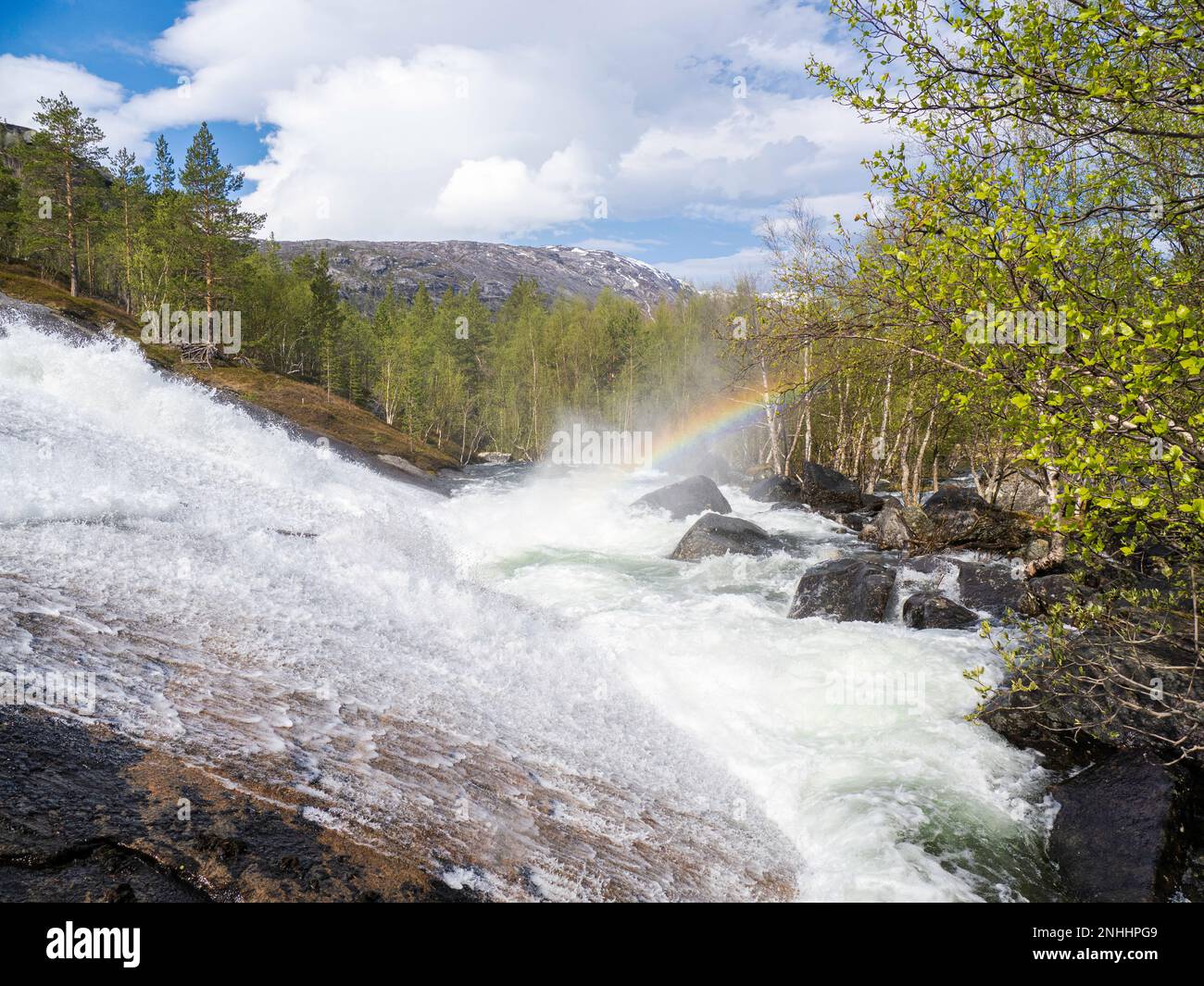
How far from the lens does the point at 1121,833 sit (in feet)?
19.4

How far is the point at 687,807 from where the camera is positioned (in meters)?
6.28

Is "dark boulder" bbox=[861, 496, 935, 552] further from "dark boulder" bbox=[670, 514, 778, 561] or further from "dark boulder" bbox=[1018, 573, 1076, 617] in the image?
"dark boulder" bbox=[1018, 573, 1076, 617]

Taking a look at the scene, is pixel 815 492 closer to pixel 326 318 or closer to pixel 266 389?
pixel 266 389

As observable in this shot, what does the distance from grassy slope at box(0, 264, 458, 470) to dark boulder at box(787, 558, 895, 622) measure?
30741mm

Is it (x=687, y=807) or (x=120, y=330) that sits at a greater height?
(x=120, y=330)

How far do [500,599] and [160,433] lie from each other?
39.9ft

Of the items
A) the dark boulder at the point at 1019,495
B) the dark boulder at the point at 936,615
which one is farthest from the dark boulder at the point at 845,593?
the dark boulder at the point at 1019,495

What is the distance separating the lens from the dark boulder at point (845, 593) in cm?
1244

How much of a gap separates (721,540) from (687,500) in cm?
678

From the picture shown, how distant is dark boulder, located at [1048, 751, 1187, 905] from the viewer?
5.47m

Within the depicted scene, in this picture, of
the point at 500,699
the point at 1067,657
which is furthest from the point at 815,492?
the point at 500,699

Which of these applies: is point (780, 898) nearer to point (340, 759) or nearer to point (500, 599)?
point (340, 759)

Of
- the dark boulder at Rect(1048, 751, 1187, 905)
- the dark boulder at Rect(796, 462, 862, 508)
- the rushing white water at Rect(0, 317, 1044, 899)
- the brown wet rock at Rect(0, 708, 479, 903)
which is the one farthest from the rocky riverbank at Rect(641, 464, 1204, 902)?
the brown wet rock at Rect(0, 708, 479, 903)
